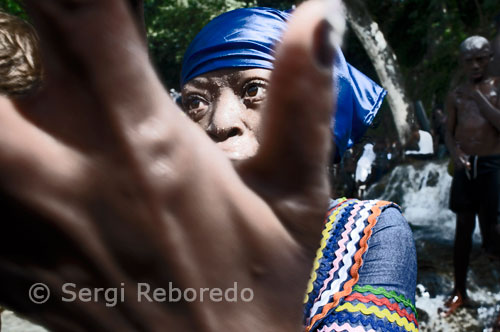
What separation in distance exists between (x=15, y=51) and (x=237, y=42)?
58 cm

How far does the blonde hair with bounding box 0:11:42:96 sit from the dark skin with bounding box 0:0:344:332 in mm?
757

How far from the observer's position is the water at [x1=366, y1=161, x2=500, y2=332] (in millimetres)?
5402

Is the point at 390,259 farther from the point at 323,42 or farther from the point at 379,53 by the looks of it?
the point at 379,53

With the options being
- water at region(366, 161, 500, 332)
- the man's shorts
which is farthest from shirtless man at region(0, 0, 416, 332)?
water at region(366, 161, 500, 332)

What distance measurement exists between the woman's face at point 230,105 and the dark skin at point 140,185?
0.74 metres

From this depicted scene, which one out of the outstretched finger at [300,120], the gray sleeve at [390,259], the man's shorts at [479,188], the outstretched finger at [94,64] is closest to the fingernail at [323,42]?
the outstretched finger at [300,120]

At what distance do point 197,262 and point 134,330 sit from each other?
0.27 feet

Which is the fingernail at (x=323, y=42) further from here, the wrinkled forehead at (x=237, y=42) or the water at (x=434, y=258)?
the water at (x=434, y=258)

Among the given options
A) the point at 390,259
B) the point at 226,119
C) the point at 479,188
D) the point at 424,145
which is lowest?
the point at 424,145

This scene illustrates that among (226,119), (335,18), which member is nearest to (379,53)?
(226,119)

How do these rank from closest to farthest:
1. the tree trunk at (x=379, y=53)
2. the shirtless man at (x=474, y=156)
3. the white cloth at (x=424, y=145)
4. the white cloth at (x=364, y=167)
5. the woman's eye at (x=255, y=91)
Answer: the woman's eye at (x=255, y=91) < the shirtless man at (x=474, y=156) < the white cloth at (x=364, y=167) < the white cloth at (x=424, y=145) < the tree trunk at (x=379, y=53)

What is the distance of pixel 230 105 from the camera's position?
1467mm

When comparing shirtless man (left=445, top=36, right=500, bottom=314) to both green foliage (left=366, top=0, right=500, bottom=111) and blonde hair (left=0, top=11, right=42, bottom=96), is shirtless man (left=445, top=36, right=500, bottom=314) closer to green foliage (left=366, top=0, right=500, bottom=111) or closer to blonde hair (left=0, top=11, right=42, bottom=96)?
blonde hair (left=0, top=11, right=42, bottom=96)

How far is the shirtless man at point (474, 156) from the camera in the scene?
5.25 m
